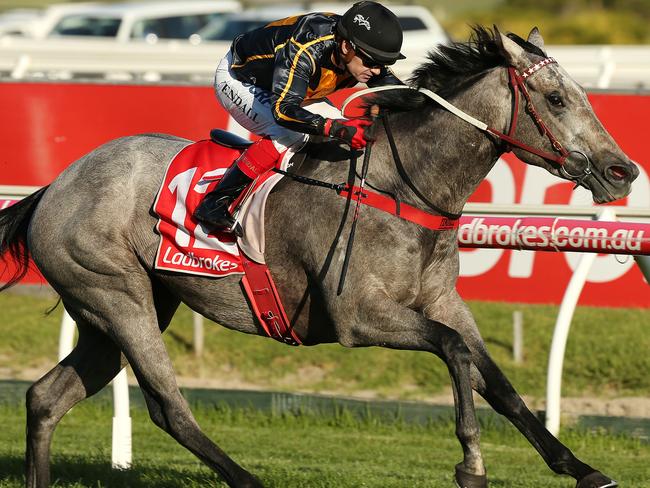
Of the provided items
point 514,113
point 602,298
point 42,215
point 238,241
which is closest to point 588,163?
point 514,113

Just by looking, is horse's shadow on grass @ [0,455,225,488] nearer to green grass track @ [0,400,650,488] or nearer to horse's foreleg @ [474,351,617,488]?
green grass track @ [0,400,650,488]

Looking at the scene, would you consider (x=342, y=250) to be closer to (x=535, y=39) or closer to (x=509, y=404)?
(x=509, y=404)

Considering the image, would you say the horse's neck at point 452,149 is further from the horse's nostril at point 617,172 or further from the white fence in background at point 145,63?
the white fence in background at point 145,63

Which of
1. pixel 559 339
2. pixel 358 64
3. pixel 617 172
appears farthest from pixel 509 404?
pixel 559 339

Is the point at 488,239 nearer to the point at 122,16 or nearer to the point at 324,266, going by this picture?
the point at 324,266

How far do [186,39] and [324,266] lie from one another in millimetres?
13812

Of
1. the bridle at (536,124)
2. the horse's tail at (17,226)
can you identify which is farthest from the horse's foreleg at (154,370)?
the bridle at (536,124)

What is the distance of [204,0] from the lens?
19.6 meters

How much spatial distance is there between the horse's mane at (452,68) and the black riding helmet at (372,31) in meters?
0.19

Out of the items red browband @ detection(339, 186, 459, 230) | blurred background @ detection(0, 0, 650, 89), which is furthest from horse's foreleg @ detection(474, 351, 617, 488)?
blurred background @ detection(0, 0, 650, 89)

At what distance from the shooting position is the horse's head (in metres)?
4.39

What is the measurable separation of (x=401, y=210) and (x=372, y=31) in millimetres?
665

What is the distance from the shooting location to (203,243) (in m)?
4.90

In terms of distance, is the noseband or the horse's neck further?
the horse's neck
